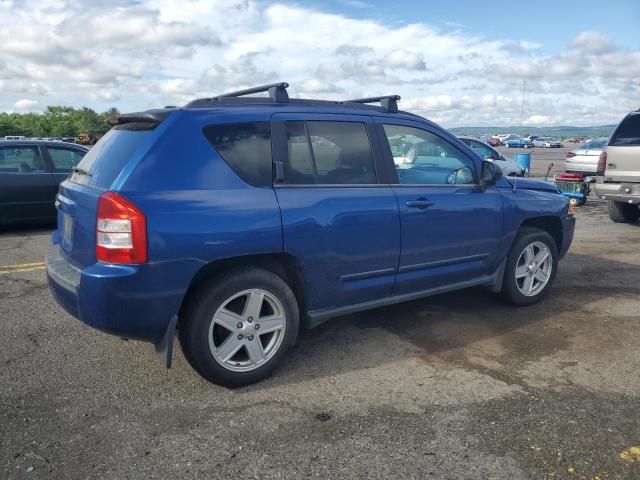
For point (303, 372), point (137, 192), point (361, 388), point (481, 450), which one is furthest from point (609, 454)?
point (137, 192)

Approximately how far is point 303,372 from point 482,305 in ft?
7.45

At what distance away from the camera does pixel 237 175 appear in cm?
349

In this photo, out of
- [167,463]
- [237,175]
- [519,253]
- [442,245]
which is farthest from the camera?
[519,253]

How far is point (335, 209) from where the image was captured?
3789mm

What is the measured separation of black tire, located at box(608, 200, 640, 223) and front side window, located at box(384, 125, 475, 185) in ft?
23.2

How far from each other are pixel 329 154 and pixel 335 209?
422 mm

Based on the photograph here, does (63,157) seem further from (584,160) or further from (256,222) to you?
(584,160)

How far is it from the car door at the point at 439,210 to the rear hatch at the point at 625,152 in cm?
587

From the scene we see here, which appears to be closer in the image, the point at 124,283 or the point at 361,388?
the point at 124,283

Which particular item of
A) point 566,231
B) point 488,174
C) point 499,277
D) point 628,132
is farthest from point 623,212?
point 488,174

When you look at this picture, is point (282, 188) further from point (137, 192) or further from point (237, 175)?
point (137, 192)

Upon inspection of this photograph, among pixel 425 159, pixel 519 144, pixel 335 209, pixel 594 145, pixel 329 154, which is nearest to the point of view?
pixel 335 209

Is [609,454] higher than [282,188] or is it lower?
lower

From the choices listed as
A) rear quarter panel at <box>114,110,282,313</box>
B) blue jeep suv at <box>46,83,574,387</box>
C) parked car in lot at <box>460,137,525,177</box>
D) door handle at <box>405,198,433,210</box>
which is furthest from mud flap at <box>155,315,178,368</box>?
parked car in lot at <box>460,137,525,177</box>
